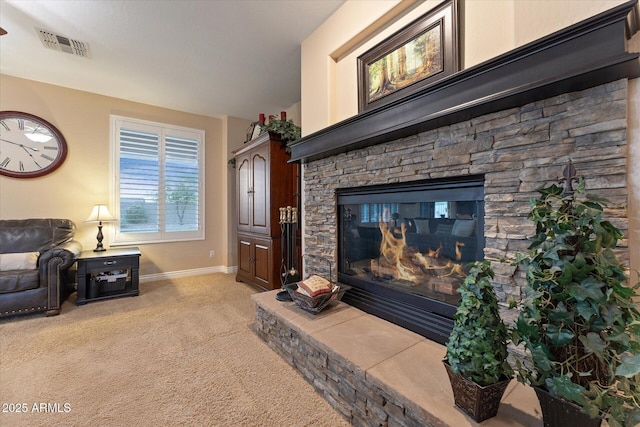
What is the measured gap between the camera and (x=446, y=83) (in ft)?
4.55

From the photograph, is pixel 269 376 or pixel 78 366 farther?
pixel 78 366

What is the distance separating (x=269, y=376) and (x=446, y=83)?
206cm

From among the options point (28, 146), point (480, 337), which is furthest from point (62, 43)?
point (480, 337)

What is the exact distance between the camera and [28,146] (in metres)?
3.38

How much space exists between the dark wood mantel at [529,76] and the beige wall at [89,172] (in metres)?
3.73

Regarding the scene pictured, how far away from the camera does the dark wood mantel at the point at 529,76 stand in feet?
3.11

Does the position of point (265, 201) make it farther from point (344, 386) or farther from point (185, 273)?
point (344, 386)

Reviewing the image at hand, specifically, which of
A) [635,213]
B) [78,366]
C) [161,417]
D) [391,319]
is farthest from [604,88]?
[78,366]

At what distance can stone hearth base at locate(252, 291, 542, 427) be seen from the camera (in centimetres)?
106

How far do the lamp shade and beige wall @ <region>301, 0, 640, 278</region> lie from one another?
9.81 ft

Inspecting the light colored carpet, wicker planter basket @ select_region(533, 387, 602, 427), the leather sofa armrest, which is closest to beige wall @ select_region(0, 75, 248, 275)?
the leather sofa armrest

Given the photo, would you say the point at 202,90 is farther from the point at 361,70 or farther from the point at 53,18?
the point at 361,70

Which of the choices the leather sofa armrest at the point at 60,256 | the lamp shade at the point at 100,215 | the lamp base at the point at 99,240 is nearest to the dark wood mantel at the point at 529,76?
the leather sofa armrest at the point at 60,256

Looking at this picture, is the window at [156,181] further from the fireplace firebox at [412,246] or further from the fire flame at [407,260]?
the fire flame at [407,260]
